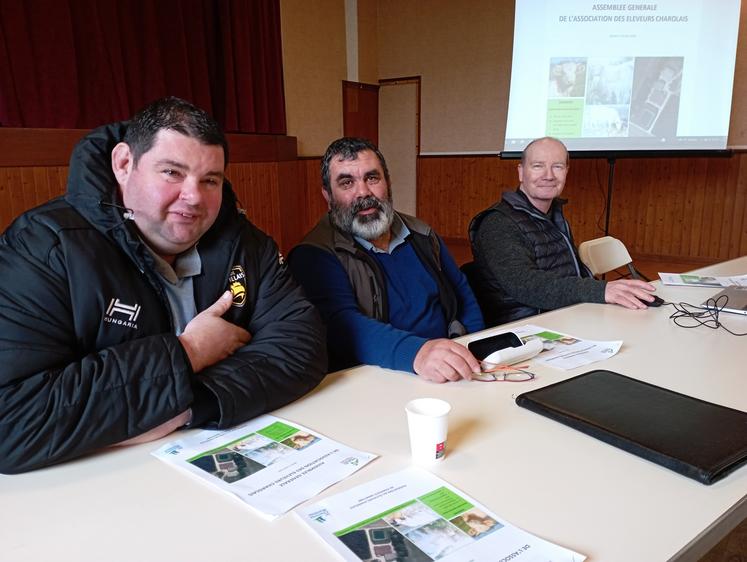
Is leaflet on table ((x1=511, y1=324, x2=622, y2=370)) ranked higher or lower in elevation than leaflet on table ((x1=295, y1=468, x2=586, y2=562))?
lower

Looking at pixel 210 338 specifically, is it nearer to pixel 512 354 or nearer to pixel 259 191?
pixel 512 354

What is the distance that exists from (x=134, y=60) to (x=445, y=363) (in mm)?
4206

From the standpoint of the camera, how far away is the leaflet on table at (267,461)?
0.92 metres

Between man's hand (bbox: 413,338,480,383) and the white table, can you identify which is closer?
the white table

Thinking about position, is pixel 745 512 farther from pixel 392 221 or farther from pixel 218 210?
pixel 392 221

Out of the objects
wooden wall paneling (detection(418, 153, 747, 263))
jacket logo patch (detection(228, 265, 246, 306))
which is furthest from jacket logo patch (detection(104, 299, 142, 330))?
wooden wall paneling (detection(418, 153, 747, 263))

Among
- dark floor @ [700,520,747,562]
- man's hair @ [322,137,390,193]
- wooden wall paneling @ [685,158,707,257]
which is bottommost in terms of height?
dark floor @ [700,520,747,562]

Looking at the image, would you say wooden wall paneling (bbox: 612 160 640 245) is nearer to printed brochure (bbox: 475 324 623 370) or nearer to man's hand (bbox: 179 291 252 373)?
printed brochure (bbox: 475 324 623 370)

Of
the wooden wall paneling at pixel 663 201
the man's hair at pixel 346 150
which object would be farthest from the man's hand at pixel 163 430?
the wooden wall paneling at pixel 663 201

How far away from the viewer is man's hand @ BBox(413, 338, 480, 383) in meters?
1.37

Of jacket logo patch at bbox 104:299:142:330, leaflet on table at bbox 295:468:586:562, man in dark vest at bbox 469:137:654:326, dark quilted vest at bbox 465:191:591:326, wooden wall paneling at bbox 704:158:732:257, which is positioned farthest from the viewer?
wooden wall paneling at bbox 704:158:732:257

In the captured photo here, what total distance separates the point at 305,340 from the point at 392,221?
89 cm

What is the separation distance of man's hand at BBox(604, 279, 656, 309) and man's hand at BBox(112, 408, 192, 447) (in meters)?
1.56

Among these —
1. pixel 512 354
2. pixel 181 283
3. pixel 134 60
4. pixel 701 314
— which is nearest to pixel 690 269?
pixel 701 314
